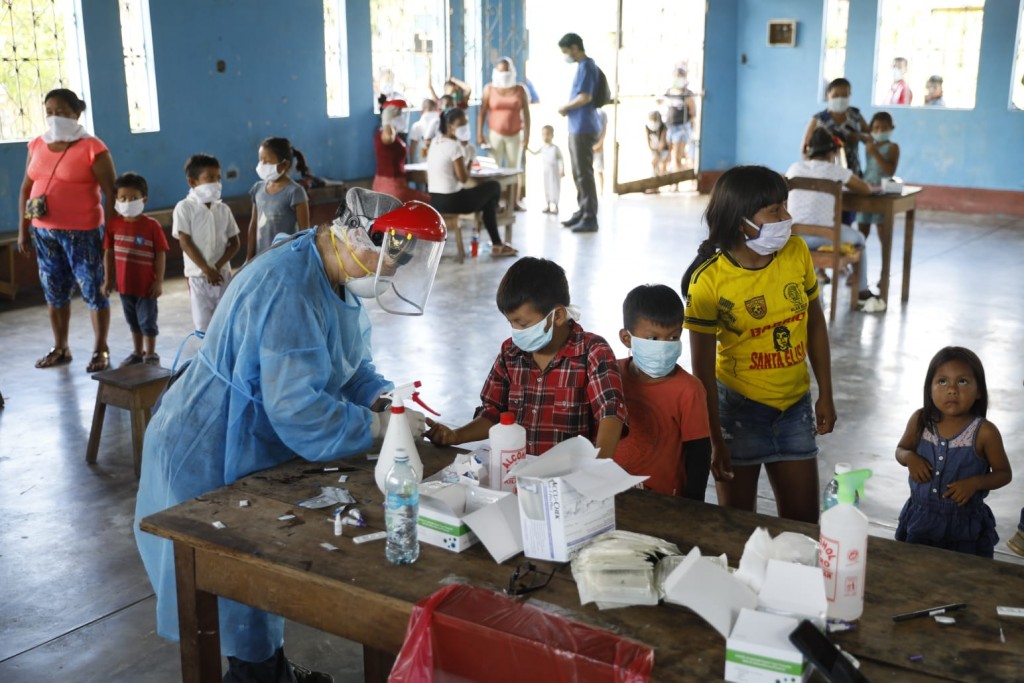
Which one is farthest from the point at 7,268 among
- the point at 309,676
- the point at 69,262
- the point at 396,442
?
the point at 396,442

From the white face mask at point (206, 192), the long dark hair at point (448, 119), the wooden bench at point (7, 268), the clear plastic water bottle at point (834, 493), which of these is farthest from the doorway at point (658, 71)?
the clear plastic water bottle at point (834, 493)

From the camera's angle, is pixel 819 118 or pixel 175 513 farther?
pixel 819 118

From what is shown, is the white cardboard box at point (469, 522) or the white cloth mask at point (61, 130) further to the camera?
the white cloth mask at point (61, 130)

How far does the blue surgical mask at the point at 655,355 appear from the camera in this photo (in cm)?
298

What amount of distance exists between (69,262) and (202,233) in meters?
1.06

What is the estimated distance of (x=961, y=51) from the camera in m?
12.5

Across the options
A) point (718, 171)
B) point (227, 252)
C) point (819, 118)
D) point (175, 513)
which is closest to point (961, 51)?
point (718, 171)

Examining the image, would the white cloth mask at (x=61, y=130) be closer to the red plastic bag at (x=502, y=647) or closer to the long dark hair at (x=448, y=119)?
the long dark hair at (x=448, y=119)

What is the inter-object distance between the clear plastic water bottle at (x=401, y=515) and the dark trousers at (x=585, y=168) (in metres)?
8.93

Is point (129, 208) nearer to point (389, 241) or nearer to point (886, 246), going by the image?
point (389, 241)

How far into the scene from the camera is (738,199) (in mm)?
3115

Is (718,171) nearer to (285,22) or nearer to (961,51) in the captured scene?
(961,51)

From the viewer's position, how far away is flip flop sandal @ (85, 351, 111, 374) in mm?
6523

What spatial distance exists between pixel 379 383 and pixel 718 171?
39.0 ft
